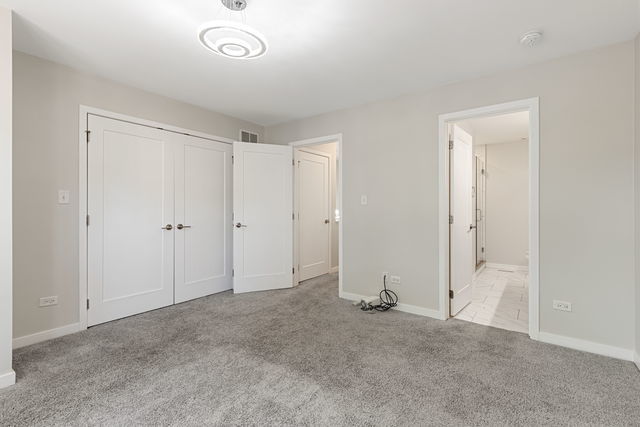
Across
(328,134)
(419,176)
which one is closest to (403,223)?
(419,176)

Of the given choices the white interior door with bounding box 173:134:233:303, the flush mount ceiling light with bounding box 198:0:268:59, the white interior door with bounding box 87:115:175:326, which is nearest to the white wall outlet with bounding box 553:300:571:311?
the flush mount ceiling light with bounding box 198:0:268:59

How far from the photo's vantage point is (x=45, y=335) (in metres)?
2.63

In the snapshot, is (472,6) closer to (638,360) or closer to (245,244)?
(638,360)

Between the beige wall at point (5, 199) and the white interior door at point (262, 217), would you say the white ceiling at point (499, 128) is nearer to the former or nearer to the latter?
the white interior door at point (262, 217)

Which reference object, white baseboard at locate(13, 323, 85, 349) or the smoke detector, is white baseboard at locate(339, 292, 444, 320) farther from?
white baseboard at locate(13, 323, 85, 349)

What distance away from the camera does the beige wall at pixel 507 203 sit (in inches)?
221

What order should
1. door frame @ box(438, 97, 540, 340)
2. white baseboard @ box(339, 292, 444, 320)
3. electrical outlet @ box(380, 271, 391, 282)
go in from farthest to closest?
1. electrical outlet @ box(380, 271, 391, 282)
2. white baseboard @ box(339, 292, 444, 320)
3. door frame @ box(438, 97, 540, 340)

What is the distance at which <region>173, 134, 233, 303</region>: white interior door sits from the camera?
369cm

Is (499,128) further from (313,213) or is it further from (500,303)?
(313,213)

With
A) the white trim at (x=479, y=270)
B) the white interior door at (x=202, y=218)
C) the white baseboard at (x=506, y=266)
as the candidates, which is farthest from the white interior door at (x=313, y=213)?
the white baseboard at (x=506, y=266)

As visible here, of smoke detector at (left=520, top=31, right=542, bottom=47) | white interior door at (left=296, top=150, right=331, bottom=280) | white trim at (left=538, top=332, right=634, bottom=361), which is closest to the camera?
smoke detector at (left=520, top=31, right=542, bottom=47)

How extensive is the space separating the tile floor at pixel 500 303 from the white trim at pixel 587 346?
23 cm

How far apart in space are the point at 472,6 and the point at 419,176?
165cm

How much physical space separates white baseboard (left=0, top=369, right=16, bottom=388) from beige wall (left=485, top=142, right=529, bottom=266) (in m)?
6.71
